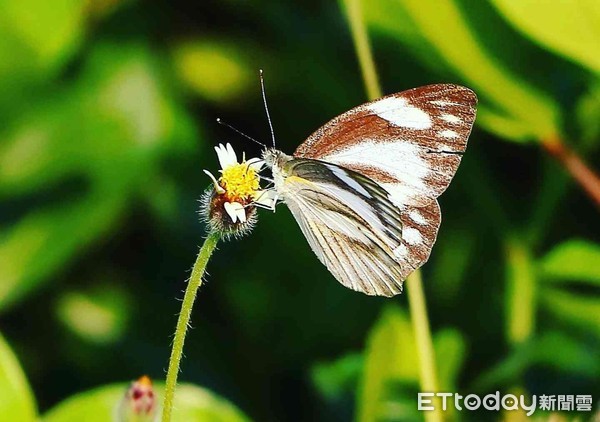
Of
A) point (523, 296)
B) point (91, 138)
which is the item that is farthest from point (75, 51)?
point (523, 296)

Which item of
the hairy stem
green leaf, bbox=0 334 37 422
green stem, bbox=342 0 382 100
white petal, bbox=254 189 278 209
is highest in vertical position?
green stem, bbox=342 0 382 100

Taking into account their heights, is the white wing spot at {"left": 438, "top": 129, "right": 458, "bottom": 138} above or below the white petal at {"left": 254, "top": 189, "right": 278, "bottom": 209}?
above

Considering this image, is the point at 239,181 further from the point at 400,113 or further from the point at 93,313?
the point at 93,313

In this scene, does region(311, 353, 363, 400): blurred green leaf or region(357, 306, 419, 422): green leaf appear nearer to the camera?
region(357, 306, 419, 422): green leaf

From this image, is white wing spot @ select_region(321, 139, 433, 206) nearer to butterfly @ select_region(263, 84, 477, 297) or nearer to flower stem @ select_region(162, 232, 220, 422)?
butterfly @ select_region(263, 84, 477, 297)

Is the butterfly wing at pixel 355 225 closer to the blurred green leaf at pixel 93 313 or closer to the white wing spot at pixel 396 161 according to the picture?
the white wing spot at pixel 396 161

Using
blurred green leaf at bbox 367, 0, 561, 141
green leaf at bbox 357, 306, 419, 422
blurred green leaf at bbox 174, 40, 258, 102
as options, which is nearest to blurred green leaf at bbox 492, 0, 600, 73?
blurred green leaf at bbox 367, 0, 561, 141
